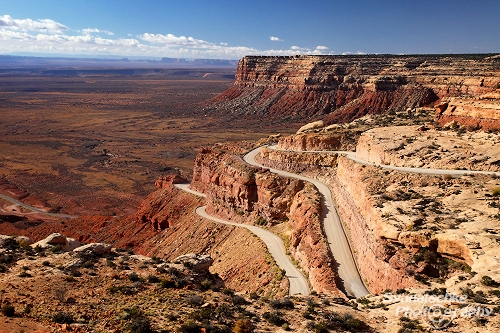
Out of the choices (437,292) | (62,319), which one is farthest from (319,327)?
(62,319)

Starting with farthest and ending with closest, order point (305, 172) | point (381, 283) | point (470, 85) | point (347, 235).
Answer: point (470, 85)
point (305, 172)
point (347, 235)
point (381, 283)

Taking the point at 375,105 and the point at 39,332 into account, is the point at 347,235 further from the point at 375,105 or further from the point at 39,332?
the point at 375,105

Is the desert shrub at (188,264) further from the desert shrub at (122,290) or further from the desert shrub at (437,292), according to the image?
the desert shrub at (437,292)

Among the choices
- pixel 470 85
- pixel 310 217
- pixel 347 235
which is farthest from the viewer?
pixel 470 85

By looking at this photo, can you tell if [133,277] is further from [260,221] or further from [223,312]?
[260,221]

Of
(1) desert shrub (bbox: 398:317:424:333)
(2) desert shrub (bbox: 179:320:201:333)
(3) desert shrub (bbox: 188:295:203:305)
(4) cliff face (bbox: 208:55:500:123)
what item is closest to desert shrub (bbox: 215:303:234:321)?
(3) desert shrub (bbox: 188:295:203:305)

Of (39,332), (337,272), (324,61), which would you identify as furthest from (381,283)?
(324,61)
